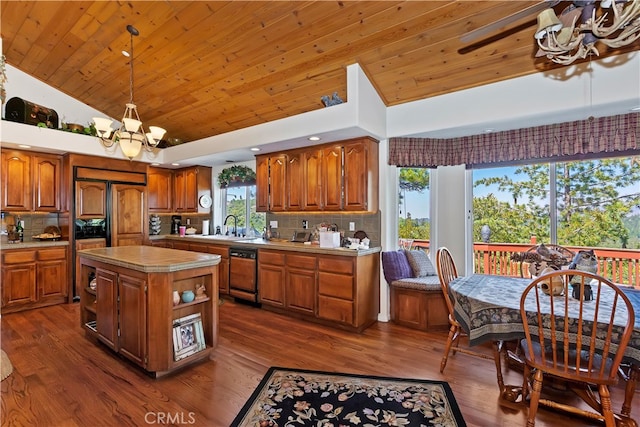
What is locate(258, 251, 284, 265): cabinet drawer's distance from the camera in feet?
13.3

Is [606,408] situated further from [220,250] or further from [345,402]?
[220,250]

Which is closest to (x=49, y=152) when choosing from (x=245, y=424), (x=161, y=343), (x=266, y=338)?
(x=161, y=343)

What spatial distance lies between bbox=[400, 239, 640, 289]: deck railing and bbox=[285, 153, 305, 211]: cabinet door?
5.73ft

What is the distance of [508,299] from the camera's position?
215cm

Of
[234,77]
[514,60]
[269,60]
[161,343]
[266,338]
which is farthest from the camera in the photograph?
[234,77]

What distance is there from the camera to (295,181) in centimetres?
430

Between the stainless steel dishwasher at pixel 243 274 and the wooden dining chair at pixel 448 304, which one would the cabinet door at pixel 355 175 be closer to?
the wooden dining chair at pixel 448 304

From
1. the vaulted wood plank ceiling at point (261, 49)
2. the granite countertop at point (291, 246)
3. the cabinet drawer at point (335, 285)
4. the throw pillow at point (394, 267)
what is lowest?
the cabinet drawer at point (335, 285)

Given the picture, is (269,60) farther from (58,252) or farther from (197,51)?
(58,252)

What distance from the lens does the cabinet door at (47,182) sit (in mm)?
4543

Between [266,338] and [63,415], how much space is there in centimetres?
170

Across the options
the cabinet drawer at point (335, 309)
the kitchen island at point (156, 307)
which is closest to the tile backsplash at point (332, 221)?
the cabinet drawer at point (335, 309)

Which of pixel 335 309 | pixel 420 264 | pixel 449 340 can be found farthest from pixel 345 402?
pixel 420 264

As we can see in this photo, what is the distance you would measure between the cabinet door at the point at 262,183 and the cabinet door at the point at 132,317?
89.8 inches
